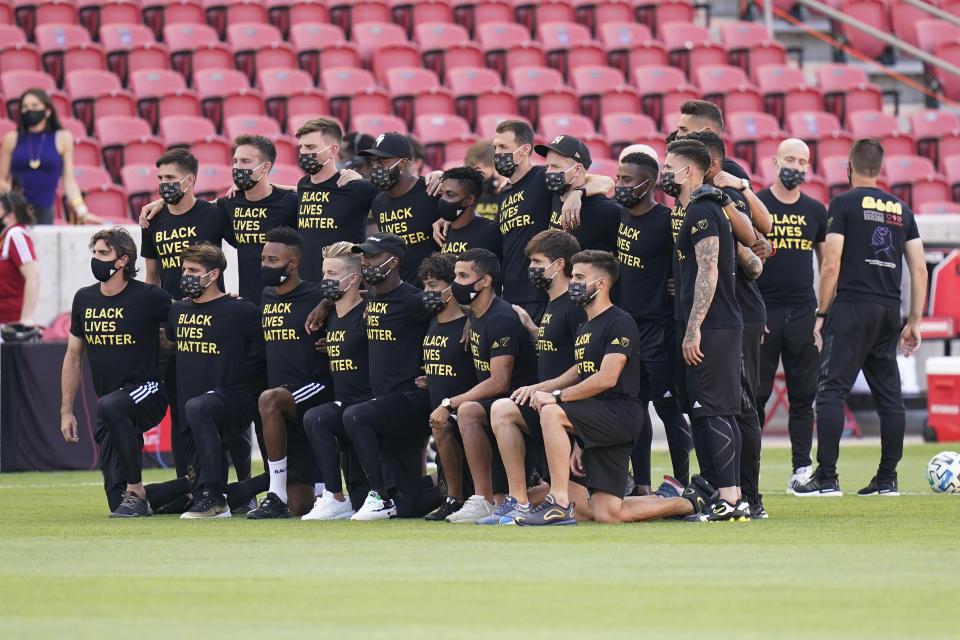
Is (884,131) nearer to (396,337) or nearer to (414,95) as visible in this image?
(414,95)

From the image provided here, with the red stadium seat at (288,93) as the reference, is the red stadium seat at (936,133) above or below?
below

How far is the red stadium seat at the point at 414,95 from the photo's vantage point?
773 inches

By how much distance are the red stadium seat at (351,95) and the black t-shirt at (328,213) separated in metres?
8.44

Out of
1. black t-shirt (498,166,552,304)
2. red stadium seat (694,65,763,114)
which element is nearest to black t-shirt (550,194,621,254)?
black t-shirt (498,166,552,304)

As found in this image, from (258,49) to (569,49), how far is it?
4.12 metres

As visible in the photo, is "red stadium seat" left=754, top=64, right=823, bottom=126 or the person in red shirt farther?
"red stadium seat" left=754, top=64, right=823, bottom=126

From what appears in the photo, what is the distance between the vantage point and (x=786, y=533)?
8352mm

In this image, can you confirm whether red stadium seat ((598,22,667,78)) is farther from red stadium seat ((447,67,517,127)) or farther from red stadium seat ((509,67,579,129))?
red stadium seat ((447,67,517,127))

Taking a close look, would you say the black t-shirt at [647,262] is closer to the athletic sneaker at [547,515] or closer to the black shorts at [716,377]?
the black shorts at [716,377]

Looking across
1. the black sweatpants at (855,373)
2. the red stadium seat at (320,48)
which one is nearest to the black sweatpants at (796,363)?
the black sweatpants at (855,373)

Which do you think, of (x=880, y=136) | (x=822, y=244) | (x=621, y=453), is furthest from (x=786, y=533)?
(x=880, y=136)

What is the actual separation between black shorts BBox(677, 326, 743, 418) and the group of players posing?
0.4 inches

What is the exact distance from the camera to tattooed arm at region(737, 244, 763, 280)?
9.32m

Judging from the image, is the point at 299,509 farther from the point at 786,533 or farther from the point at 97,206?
the point at 97,206
